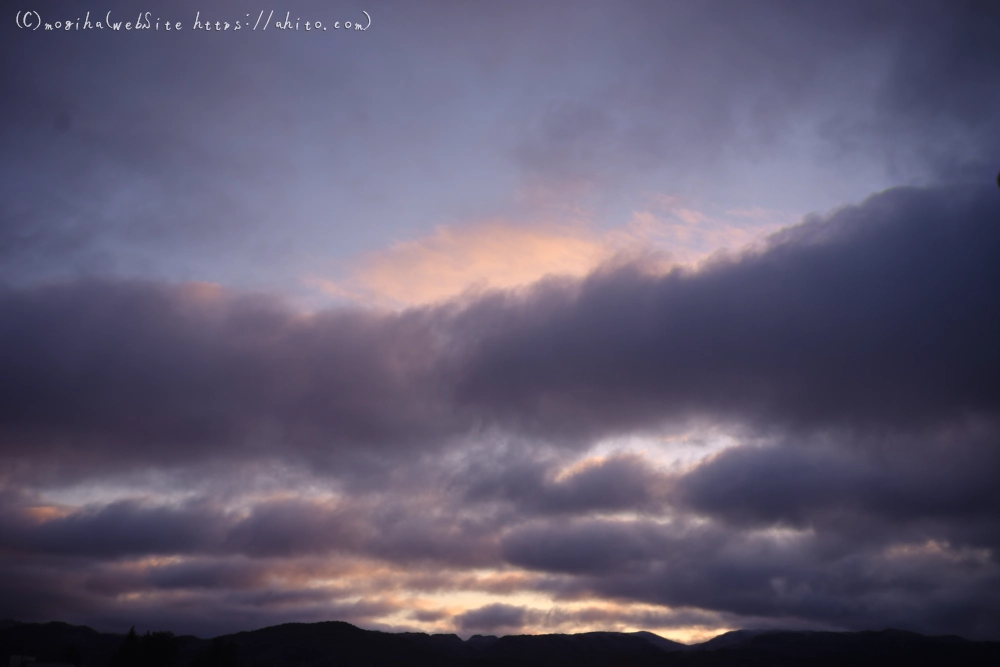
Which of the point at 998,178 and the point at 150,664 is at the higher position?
the point at 998,178

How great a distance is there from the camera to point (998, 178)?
1384 inches

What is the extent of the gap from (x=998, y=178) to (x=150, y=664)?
730 ft

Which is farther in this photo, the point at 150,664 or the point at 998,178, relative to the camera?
the point at 150,664

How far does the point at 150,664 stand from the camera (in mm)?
199000
